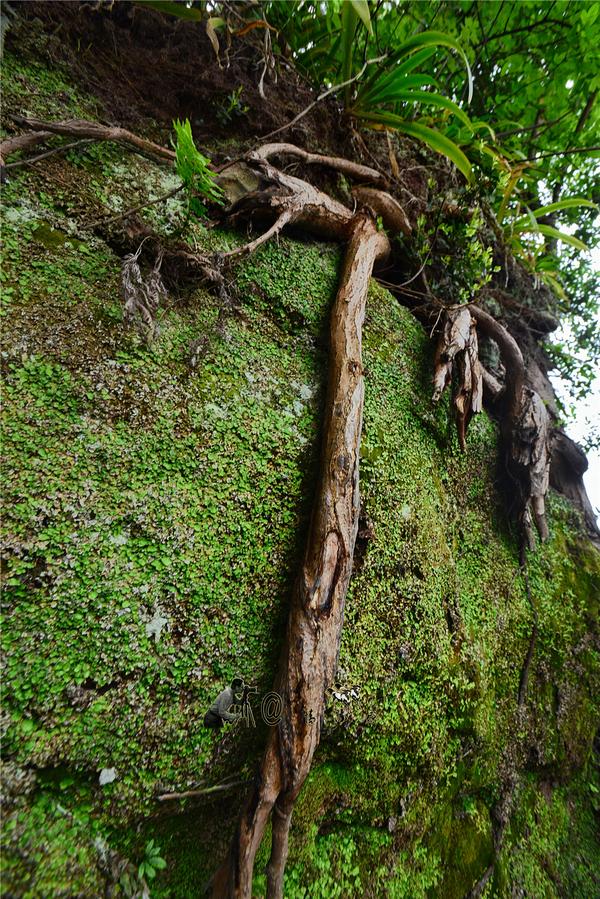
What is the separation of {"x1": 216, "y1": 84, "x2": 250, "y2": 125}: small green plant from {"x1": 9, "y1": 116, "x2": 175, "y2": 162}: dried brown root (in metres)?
0.55

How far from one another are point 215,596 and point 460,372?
6.35ft

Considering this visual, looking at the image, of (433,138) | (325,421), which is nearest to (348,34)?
(433,138)

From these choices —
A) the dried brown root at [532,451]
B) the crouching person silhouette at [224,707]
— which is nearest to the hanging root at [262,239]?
the crouching person silhouette at [224,707]

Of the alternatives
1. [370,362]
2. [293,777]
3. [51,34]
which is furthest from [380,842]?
[51,34]

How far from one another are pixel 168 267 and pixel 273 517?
1.26m

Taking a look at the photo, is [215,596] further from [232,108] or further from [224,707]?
[232,108]

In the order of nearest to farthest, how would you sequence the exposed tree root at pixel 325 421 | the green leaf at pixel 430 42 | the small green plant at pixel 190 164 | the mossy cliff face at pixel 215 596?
the mossy cliff face at pixel 215 596
the exposed tree root at pixel 325 421
the small green plant at pixel 190 164
the green leaf at pixel 430 42

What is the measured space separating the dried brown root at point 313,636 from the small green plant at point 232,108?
154cm

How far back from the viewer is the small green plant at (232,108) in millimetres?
2330

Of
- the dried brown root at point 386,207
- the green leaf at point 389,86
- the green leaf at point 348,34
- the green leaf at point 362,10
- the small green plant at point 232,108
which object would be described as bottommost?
the dried brown root at point 386,207

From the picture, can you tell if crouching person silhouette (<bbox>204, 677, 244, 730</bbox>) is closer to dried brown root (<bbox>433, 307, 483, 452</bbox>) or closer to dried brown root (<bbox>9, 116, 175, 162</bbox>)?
dried brown root (<bbox>433, 307, 483, 452</bbox>)

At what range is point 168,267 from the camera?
1.84 metres

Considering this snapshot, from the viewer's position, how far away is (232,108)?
2.35 m

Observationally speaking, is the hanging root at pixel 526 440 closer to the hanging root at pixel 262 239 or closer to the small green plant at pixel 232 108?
the hanging root at pixel 262 239
